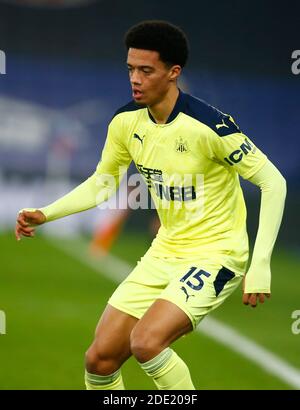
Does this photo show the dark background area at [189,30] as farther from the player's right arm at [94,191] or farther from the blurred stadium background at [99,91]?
the player's right arm at [94,191]

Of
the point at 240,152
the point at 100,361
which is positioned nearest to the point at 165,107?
the point at 240,152

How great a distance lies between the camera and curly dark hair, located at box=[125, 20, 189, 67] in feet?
21.0

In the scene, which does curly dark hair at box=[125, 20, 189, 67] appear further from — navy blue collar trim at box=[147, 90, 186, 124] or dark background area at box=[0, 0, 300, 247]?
dark background area at box=[0, 0, 300, 247]

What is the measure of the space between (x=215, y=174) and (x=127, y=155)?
64 centimetres

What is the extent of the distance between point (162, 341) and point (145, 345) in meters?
0.10

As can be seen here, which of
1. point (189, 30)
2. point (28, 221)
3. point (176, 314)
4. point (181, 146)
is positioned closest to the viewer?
point (176, 314)

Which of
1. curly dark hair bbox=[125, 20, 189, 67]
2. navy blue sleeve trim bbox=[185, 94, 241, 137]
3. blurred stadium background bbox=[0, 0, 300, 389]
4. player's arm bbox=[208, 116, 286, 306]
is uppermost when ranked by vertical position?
curly dark hair bbox=[125, 20, 189, 67]

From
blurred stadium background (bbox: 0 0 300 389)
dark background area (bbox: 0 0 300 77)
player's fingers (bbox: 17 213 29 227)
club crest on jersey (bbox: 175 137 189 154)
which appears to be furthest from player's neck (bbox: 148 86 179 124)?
dark background area (bbox: 0 0 300 77)

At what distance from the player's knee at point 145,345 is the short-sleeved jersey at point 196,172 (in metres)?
0.68

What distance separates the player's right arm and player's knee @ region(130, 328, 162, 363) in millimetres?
1080

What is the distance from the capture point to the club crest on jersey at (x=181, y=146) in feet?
21.2

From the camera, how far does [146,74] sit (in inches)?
253

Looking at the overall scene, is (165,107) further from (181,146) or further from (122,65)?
(122,65)
